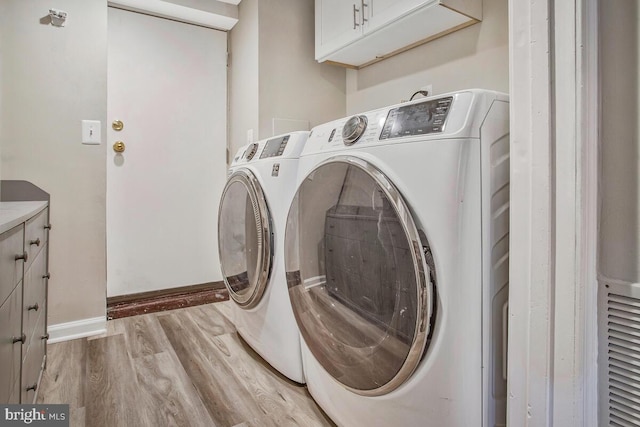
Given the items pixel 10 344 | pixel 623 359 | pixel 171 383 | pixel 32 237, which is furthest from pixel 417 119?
pixel 171 383

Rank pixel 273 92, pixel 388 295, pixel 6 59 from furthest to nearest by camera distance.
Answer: pixel 273 92, pixel 6 59, pixel 388 295

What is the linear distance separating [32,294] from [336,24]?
177 centimetres

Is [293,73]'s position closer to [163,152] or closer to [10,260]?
[163,152]

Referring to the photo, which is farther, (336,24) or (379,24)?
(336,24)

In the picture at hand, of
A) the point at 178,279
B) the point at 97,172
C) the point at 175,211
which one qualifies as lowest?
the point at 178,279

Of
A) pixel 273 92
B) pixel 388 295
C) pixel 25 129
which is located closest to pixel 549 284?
pixel 388 295

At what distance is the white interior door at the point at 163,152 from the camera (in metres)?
2.25

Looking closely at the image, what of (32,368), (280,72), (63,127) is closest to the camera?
(32,368)

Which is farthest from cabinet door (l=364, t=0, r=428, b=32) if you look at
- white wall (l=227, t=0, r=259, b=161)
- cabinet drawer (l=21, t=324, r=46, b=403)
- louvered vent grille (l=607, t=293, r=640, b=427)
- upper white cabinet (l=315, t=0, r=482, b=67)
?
cabinet drawer (l=21, t=324, r=46, b=403)

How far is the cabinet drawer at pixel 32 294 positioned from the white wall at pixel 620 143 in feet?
4.55

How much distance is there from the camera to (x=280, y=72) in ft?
7.04

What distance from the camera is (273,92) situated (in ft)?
6.99

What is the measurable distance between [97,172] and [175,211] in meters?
0.66

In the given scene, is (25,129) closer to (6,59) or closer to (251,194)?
(6,59)
